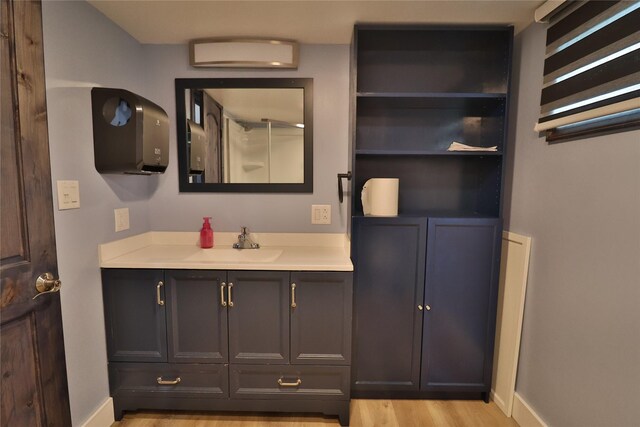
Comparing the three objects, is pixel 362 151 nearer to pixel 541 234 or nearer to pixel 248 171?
pixel 248 171

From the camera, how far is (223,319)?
5.28ft

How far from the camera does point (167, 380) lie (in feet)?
5.44

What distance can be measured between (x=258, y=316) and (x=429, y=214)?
1.19m

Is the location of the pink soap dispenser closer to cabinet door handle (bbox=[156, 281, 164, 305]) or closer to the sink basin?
the sink basin

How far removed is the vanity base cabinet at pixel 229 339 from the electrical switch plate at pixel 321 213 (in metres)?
0.51

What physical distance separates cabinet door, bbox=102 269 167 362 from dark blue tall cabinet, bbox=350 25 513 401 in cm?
109

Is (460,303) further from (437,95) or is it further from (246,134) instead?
(246,134)

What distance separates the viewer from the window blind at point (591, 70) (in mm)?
1080

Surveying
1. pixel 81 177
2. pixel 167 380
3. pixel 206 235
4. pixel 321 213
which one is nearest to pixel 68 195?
pixel 81 177

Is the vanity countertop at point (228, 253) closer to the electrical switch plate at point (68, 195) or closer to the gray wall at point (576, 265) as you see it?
the electrical switch plate at point (68, 195)

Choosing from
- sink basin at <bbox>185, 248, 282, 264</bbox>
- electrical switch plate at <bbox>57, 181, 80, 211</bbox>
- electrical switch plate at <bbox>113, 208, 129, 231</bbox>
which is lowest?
sink basin at <bbox>185, 248, 282, 264</bbox>

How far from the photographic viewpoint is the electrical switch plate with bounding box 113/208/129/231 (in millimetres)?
1688

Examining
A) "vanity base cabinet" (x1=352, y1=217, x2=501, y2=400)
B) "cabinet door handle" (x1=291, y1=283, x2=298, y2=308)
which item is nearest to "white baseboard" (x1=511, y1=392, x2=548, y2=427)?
"vanity base cabinet" (x1=352, y1=217, x2=501, y2=400)

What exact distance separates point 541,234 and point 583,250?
0.24 metres
